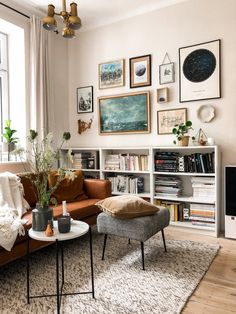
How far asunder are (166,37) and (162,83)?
613mm

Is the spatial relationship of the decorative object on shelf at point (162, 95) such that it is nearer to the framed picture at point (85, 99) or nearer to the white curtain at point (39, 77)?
the framed picture at point (85, 99)

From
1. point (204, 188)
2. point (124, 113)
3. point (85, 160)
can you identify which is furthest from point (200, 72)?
point (85, 160)

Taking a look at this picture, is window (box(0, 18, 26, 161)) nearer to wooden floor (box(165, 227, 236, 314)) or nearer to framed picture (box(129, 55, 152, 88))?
framed picture (box(129, 55, 152, 88))

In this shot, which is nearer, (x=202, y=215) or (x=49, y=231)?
(x=49, y=231)

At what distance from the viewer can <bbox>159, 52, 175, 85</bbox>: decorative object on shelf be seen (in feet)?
11.8

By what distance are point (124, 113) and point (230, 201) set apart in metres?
1.87

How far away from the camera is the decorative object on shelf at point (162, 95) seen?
3639mm

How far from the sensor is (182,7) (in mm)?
3547

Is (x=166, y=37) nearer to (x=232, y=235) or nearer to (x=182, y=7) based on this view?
(x=182, y=7)

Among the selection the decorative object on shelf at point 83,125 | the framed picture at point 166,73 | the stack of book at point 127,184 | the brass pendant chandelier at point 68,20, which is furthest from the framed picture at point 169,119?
the brass pendant chandelier at point 68,20

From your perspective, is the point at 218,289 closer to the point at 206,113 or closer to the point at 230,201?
the point at 230,201

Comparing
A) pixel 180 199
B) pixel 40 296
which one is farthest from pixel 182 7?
pixel 40 296

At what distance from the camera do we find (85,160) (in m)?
4.16

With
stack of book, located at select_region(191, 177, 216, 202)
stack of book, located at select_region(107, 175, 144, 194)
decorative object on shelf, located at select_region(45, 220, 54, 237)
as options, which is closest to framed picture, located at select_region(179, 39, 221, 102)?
stack of book, located at select_region(191, 177, 216, 202)
